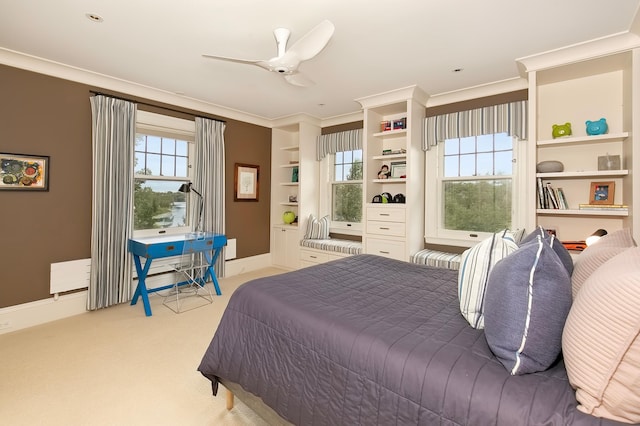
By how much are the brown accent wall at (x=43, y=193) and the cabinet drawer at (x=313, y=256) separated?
276cm

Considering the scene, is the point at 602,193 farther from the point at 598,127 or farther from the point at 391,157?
the point at 391,157

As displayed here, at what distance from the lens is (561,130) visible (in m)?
2.99

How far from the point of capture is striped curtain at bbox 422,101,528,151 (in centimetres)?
330

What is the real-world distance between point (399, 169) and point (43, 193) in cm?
405

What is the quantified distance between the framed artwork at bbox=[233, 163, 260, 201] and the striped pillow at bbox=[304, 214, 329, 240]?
1.02m

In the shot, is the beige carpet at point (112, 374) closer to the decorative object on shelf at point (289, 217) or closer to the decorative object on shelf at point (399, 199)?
the decorative object on shelf at point (289, 217)

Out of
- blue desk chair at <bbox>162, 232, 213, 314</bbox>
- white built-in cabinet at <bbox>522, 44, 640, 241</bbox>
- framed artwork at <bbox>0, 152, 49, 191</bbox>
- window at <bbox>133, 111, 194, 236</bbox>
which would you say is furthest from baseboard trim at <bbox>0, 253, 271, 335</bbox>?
white built-in cabinet at <bbox>522, 44, 640, 241</bbox>

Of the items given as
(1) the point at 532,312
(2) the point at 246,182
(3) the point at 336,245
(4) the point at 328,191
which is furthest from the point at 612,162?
(2) the point at 246,182

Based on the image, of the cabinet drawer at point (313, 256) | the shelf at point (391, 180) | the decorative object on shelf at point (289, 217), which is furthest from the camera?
the decorative object on shelf at point (289, 217)

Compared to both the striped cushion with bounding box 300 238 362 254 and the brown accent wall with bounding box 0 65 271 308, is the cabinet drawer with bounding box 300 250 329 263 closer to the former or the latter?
the striped cushion with bounding box 300 238 362 254

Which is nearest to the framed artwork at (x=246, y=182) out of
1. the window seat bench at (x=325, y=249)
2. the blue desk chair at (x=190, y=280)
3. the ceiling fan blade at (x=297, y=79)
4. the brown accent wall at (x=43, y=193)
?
the blue desk chair at (x=190, y=280)

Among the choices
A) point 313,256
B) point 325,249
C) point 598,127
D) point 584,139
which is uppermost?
point 598,127

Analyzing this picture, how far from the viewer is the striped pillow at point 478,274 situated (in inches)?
50.0

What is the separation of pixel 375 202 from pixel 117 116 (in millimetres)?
3317
